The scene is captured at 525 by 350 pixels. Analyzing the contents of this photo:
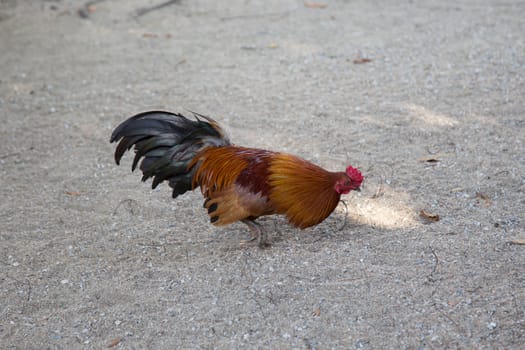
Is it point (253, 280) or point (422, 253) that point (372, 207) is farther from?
point (253, 280)

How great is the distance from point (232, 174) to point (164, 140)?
0.53 metres

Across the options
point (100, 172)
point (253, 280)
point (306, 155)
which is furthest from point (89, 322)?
point (306, 155)

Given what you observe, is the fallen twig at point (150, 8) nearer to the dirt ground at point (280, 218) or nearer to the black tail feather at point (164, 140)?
the dirt ground at point (280, 218)

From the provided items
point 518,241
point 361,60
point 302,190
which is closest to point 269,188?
point 302,190

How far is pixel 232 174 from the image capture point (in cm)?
400

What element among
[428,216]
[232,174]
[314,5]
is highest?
[314,5]

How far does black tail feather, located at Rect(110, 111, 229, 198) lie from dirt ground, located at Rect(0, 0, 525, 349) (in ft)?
1.92

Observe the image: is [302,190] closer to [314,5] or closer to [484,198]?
[484,198]

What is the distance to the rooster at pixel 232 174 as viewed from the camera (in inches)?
153

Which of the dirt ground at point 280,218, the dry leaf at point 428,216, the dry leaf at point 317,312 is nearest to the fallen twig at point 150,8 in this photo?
the dirt ground at point 280,218

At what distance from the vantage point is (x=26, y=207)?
4.88 metres

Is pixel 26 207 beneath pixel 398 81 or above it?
beneath

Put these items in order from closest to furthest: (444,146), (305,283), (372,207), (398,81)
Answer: (305,283)
(372,207)
(444,146)
(398,81)

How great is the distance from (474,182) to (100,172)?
319 centimetres
